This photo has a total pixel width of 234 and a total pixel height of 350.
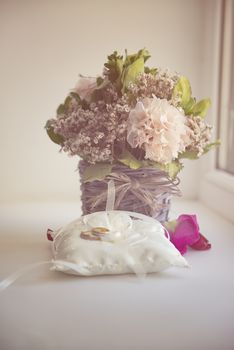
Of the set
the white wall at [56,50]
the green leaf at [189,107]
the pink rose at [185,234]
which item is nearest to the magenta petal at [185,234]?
the pink rose at [185,234]

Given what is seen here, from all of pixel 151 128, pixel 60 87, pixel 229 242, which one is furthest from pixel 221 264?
pixel 60 87

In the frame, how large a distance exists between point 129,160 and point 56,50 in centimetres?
78

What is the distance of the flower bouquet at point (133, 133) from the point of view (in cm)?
93

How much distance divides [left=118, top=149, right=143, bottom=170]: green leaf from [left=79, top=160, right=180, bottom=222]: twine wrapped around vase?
0.02 m

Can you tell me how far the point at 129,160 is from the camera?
965mm

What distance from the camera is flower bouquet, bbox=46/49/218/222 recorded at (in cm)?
93

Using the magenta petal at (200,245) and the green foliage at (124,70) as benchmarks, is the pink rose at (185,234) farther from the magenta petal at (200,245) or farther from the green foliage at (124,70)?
the green foliage at (124,70)

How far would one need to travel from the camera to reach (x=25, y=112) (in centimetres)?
162

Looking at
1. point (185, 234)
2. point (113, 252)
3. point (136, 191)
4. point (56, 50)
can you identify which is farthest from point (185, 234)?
point (56, 50)

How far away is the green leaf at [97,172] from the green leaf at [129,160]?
28 mm

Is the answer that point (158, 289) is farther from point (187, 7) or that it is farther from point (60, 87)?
point (187, 7)

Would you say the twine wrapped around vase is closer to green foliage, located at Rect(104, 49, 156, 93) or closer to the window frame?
green foliage, located at Rect(104, 49, 156, 93)

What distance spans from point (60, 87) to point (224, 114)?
0.55 metres

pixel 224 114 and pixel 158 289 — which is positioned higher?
pixel 224 114
